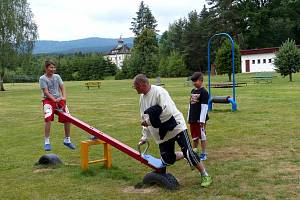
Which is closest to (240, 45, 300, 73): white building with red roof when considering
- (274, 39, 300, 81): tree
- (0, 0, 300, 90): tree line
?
(0, 0, 300, 90): tree line

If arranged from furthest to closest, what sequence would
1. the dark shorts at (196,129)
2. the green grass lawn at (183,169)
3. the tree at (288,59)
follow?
the tree at (288,59) → the dark shorts at (196,129) → the green grass lawn at (183,169)

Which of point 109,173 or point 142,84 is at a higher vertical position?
point 142,84

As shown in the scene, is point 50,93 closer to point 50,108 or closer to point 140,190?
point 50,108

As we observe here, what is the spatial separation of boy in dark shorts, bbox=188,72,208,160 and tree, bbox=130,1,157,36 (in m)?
109

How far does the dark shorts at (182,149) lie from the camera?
645 cm

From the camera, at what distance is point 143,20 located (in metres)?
117

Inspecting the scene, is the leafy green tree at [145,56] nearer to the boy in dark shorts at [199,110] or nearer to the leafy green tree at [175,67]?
the leafy green tree at [175,67]

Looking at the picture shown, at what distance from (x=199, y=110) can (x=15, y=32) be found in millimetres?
43298

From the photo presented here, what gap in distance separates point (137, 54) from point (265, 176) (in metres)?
90.9

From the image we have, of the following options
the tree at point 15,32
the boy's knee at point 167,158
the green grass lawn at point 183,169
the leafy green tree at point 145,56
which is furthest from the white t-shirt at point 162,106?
the leafy green tree at point 145,56

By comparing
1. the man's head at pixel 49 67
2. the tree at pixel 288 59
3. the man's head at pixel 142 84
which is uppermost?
the tree at pixel 288 59

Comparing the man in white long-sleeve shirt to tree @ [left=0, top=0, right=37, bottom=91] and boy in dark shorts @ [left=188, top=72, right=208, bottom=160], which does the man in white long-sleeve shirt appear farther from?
tree @ [left=0, top=0, right=37, bottom=91]

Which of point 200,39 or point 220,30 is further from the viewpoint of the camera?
point 200,39

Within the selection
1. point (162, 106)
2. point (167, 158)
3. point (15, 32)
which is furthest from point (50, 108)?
point (15, 32)
